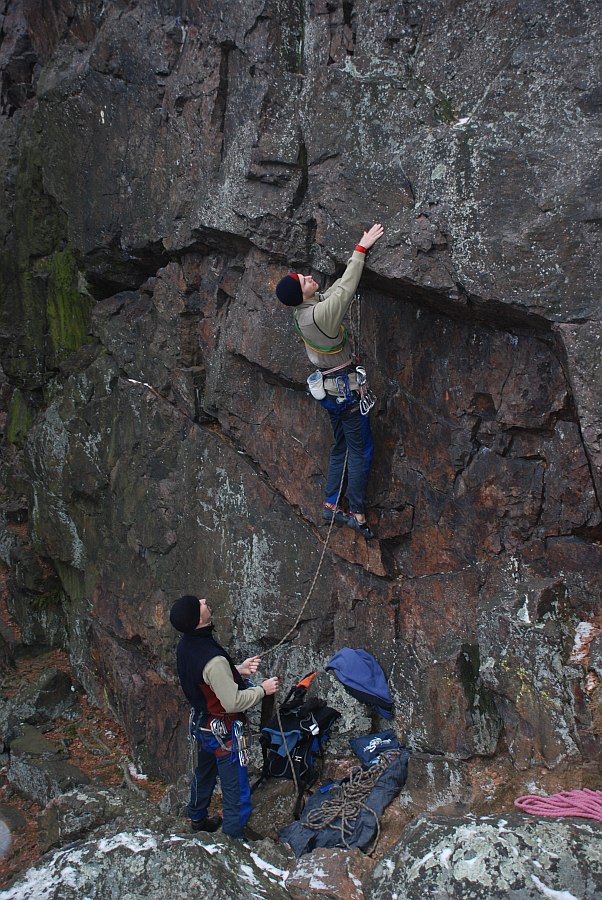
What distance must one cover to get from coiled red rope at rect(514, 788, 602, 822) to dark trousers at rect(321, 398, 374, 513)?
2849mm

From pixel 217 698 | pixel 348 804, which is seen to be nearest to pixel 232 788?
pixel 217 698

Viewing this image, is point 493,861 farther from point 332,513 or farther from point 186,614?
point 332,513

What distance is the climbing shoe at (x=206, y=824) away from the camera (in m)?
7.13

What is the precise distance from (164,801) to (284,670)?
2.06 metres

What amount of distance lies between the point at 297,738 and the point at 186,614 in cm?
222

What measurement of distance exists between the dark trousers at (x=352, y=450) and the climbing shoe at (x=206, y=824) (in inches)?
121

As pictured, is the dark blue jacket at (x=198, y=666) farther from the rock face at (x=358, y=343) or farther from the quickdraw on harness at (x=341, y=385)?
the quickdraw on harness at (x=341, y=385)

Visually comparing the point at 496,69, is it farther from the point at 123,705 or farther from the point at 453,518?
the point at 123,705

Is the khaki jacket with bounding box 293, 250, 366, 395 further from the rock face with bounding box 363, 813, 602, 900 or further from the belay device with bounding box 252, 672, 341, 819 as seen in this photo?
the rock face with bounding box 363, 813, 602, 900

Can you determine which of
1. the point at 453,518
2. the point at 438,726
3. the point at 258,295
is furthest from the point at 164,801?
the point at 258,295

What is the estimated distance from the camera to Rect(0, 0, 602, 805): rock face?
6.14 m

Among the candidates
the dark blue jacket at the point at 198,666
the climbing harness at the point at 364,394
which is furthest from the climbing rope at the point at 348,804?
the climbing harness at the point at 364,394

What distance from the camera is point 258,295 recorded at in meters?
8.20

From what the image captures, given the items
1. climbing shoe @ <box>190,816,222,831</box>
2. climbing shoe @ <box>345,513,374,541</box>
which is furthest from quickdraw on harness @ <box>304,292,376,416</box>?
climbing shoe @ <box>190,816,222,831</box>
